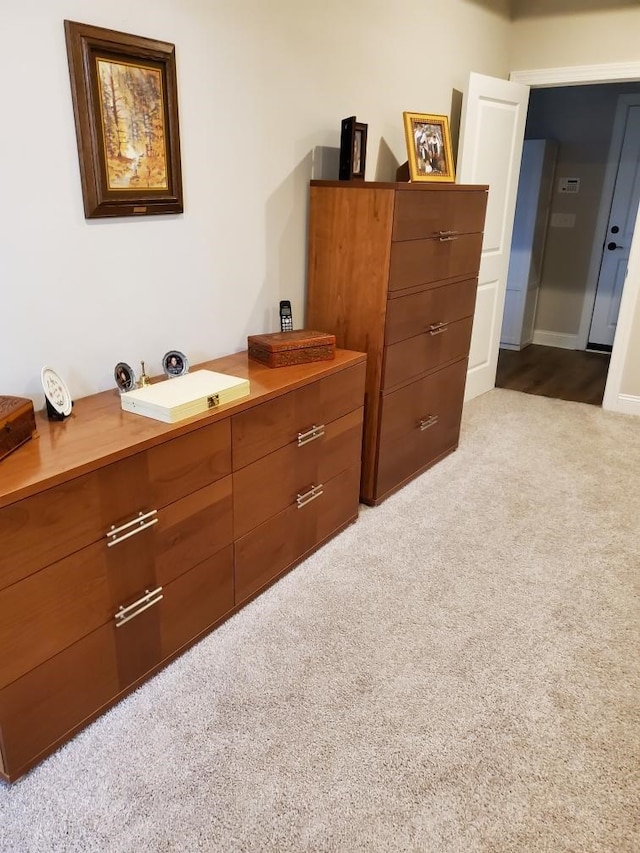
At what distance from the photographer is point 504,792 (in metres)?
1.49

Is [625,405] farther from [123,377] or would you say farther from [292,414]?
[123,377]

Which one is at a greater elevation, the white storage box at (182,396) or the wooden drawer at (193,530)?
the white storage box at (182,396)

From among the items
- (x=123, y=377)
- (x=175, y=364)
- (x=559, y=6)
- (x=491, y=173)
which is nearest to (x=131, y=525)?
(x=123, y=377)

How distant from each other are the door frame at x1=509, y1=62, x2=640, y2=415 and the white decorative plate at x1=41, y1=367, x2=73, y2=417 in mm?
3366

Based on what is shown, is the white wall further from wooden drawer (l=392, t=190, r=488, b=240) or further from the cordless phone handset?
wooden drawer (l=392, t=190, r=488, b=240)

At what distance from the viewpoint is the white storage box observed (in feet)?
5.60

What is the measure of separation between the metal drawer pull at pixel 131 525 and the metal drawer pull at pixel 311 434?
66cm

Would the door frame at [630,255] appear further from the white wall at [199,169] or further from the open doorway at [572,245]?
the white wall at [199,169]

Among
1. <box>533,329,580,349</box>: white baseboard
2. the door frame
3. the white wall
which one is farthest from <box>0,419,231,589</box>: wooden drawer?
<box>533,329,580,349</box>: white baseboard

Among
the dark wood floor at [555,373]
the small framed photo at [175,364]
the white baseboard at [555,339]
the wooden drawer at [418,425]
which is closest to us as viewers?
the small framed photo at [175,364]

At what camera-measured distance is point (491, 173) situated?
376 cm

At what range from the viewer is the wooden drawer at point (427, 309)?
2.53 m

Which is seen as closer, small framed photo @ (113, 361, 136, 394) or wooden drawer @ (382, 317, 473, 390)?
small framed photo @ (113, 361, 136, 394)

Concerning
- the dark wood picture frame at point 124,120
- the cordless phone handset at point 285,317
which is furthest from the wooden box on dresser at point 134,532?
the dark wood picture frame at point 124,120
